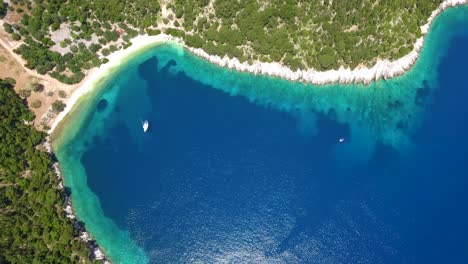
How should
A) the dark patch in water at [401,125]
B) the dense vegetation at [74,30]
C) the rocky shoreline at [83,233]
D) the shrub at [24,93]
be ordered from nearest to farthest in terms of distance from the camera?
1. the rocky shoreline at [83,233]
2. the shrub at [24,93]
3. the dark patch in water at [401,125]
4. the dense vegetation at [74,30]

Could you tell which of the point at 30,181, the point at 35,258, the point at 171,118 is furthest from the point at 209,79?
the point at 35,258

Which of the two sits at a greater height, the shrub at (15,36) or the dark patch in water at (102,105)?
the shrub at (15,36)

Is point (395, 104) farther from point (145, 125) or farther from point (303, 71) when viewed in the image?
point (145, 125)

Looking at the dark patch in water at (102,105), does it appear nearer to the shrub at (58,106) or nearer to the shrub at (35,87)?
the shrub at (58,106)

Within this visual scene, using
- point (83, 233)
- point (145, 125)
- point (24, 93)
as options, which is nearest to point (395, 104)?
point (145, 125)

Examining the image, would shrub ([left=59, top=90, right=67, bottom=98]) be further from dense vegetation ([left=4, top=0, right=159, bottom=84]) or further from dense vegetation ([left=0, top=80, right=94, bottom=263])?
dense vegetation ([left=0, top=80, right=94, bottom=263])

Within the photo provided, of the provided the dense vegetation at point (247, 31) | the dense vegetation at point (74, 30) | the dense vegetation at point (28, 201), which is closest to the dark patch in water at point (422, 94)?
the dense vegetation at point (247, 31)
